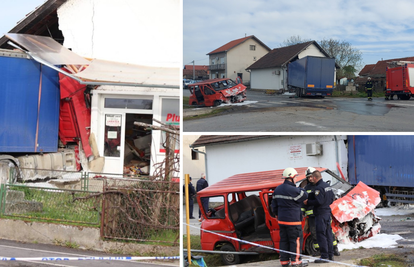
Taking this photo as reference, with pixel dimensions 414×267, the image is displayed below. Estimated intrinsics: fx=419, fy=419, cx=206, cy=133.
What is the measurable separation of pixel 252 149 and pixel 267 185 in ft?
25.7

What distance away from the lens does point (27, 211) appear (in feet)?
31.9

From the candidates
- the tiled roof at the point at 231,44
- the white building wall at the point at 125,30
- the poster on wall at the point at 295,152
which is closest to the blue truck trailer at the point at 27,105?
the white building wall at the point at 125,30

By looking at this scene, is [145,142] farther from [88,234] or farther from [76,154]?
[88,234]

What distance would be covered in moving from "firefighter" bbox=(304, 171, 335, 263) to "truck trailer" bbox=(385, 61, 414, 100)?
68.1 ft

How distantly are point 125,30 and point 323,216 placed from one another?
969 centimetres

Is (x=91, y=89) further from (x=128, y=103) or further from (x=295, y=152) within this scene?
(x=295, y=152)

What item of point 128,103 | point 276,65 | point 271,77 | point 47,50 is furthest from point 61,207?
point 276,65

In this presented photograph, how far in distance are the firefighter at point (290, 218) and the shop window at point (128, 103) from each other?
7607 mm

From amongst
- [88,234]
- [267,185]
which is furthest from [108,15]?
[267,185]

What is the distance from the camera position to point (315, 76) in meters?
25.5

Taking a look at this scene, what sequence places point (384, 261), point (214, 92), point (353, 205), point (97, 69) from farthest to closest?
point (214, 92) → point (97, 69) → point (353, 205) → point (384, 261)

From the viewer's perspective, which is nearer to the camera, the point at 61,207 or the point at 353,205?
the point at 353,205

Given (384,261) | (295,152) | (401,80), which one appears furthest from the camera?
(401,80)

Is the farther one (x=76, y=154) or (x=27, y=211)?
(x=76, y=154)
